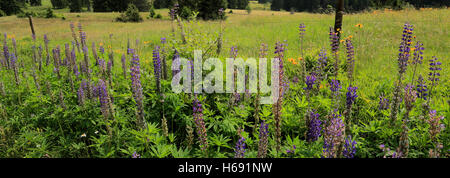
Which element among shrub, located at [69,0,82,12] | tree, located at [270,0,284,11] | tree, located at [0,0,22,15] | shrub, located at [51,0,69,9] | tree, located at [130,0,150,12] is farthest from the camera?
tree, located at [270,0,284,11]

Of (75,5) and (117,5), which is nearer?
(117,5)

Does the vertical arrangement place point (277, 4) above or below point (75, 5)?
above

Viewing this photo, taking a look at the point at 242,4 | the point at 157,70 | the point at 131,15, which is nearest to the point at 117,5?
the point at 131,15

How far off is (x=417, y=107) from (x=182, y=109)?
10.2ft

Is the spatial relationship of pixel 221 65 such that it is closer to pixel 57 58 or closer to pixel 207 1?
pixel 57 58

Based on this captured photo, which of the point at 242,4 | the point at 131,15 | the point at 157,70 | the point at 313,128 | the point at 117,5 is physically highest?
the point at 242,4

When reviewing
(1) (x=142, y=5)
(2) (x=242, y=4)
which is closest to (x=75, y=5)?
(1) (x=142, y=5)

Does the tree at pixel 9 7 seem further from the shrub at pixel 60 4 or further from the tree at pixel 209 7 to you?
the tree at pixel 209 7

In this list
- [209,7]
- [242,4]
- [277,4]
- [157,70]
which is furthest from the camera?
[277,4]

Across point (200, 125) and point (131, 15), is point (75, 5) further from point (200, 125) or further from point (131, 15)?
point (200, 125)

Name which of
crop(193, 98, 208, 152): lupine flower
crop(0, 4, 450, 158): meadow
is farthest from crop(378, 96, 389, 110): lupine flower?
crop(193, 98, 208, 152): lupine flower

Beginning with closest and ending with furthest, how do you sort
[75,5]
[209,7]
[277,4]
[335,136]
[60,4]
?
1. [335,136]
2. [209,7]
3. [75,5]
4. [60,4]
5. [277,4]

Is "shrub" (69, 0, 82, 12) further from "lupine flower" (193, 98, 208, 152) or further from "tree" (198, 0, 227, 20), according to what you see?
"lupine flower" (193, 98, 208, 152)

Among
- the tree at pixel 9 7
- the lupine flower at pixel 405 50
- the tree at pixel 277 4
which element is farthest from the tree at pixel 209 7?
the tree at pixel 277 4
